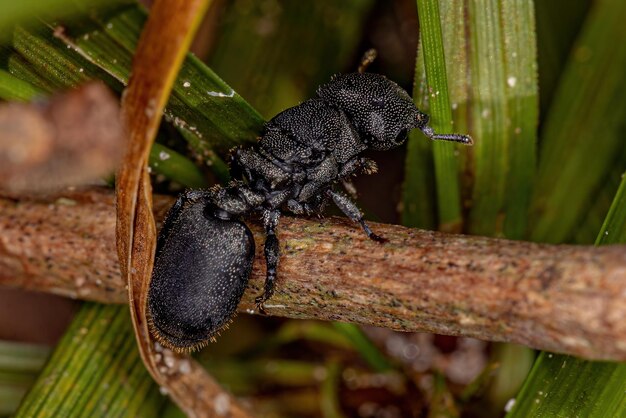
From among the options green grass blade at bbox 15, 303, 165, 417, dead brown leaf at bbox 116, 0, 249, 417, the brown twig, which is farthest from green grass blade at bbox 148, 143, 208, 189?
green grass blade at bbox 15, 303, 165, 417

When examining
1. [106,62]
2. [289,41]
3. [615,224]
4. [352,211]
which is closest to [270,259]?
[352,211]

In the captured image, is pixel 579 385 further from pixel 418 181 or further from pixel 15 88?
pixel 15 88

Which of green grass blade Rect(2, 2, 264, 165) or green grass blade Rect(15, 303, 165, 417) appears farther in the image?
green grass blade Rect(15, 303, 165, 417)

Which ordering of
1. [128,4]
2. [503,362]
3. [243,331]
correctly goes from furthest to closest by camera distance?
[243,331] → [503,362] → [128,4]

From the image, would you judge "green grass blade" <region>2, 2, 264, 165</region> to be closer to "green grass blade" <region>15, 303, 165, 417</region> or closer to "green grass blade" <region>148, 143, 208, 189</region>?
"green grass blade" <region>148, 143, 208, 189</region>

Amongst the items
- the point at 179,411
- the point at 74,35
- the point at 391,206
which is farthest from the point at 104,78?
the point at 391,206

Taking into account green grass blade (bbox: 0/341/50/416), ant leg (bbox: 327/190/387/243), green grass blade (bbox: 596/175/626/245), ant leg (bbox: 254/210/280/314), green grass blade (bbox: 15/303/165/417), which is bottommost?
green grass blade (bbox: 0/341/50/416)

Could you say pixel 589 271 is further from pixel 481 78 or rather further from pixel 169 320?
pixel 169 320
